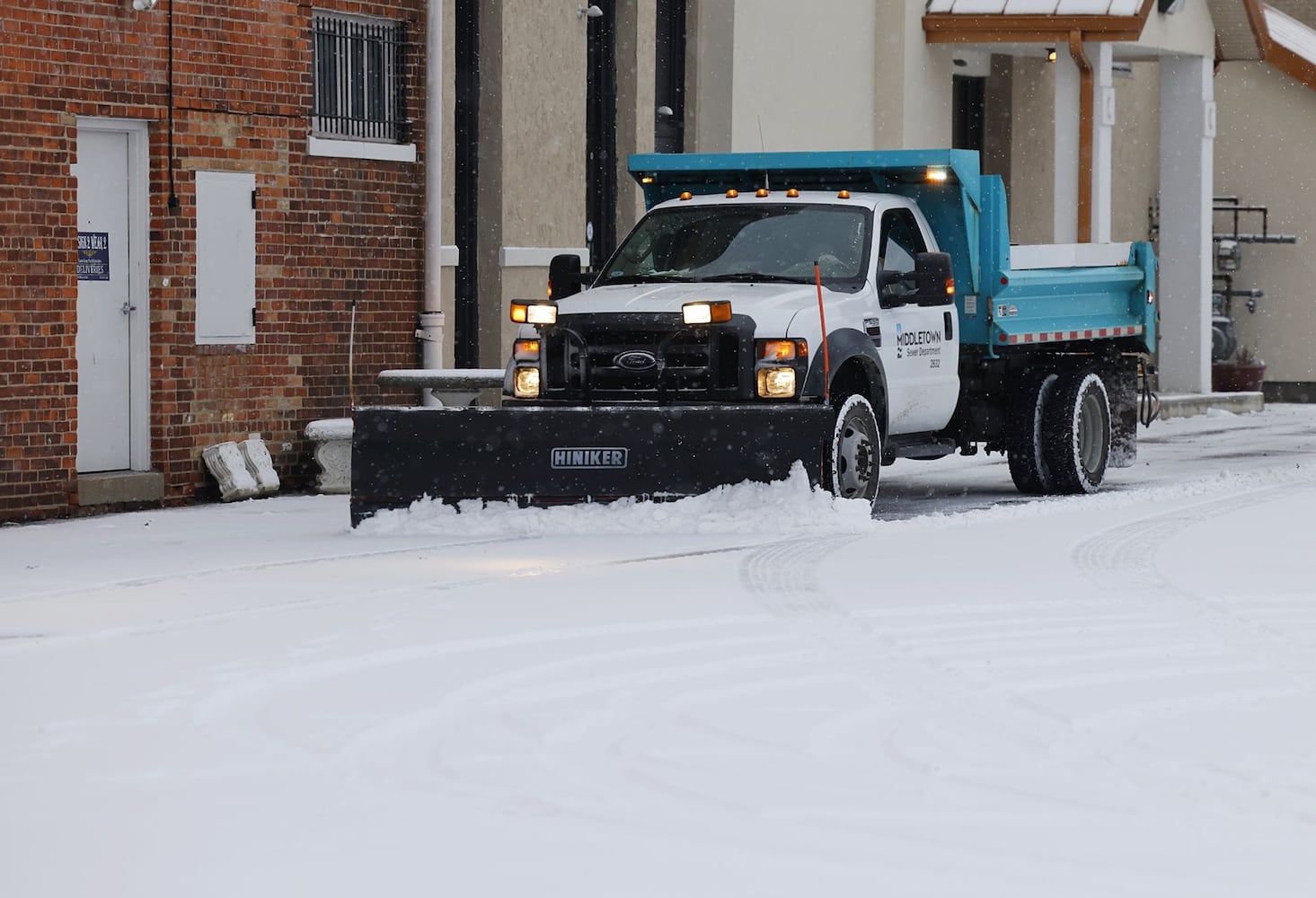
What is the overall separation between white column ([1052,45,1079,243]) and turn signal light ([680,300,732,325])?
1199cm

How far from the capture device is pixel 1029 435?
16156 mm

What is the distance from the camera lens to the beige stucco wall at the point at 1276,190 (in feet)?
100

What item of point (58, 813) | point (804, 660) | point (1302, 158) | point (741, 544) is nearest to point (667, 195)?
point (741, 544)

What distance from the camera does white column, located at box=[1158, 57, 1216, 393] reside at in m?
27.3

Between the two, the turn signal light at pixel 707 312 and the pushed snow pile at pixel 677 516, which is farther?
the turn signal light at pixel 707 312

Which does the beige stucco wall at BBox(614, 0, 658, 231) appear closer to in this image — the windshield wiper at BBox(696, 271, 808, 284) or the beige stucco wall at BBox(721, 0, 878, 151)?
the beige stucco wall at BBox(721, 0, 878, 151)

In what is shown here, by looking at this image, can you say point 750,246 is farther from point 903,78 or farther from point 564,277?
point 903,78

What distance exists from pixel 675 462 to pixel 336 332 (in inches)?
194

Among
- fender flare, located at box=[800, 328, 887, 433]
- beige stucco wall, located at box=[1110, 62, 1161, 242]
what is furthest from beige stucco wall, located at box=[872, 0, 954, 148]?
fender flare, located at box=[800, 328, 887, 433]

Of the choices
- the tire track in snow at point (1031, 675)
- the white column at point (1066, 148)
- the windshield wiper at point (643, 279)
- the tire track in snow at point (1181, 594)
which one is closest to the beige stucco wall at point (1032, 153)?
the white column at point (1066, 148)

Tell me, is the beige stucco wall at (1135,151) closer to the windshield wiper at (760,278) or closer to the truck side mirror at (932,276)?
the truck side mirror at (932,276)

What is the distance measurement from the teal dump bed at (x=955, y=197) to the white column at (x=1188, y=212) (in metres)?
11.6

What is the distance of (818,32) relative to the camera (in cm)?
2375

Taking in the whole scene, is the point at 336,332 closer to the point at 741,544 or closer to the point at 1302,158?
the point at 741,544
